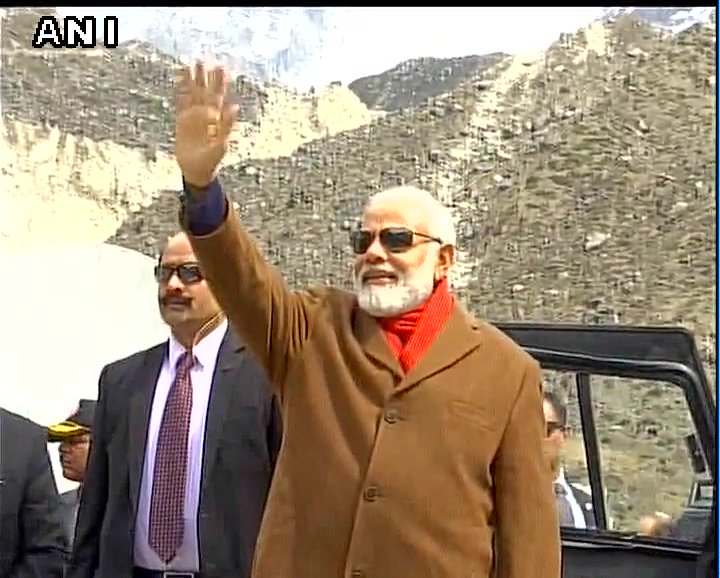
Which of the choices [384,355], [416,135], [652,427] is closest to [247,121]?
[416,135]

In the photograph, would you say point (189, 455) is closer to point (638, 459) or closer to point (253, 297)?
point (253, 297)

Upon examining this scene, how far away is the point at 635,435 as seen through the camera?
150 inches

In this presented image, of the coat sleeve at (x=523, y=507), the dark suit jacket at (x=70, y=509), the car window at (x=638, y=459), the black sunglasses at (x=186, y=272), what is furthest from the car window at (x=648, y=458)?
the dark suit jacket at (x=70, y=509)

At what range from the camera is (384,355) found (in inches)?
99.3

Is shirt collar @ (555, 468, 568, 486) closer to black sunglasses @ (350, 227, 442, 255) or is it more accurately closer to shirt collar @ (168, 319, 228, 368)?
shirt collar @ (168, 319, 228, 368)

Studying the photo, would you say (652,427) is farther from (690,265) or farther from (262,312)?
(262,312)

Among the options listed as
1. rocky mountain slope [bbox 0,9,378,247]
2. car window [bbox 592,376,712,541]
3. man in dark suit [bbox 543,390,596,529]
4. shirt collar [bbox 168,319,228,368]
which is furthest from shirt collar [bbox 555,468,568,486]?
rocky mountain slope [bbox 0,9,378,247]

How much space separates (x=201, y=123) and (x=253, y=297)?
0.31 meters

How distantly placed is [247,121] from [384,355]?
6.58 ft

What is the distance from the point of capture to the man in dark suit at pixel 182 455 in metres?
2.94

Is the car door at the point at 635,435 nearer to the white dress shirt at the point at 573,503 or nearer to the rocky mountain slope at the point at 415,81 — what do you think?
the white dress shirt at the point at 573,503

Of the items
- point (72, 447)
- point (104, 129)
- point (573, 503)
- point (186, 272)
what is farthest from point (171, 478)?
point (104, 129)

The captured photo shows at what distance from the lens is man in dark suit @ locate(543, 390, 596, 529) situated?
3.38 meters

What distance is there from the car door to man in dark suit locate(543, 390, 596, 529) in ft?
0.07
